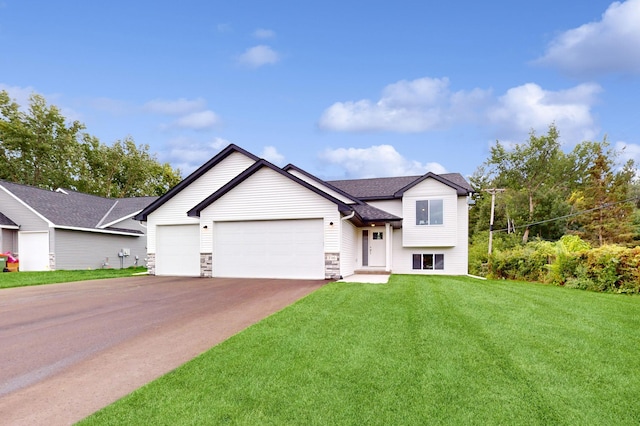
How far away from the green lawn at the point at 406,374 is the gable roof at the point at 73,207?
706 inches

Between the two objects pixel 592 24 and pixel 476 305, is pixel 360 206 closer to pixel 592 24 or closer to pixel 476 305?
pixel 476 305

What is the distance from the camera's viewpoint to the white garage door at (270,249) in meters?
13.3

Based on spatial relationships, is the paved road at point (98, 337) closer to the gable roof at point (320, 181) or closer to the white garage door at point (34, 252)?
the gable roof at point (320, 181)

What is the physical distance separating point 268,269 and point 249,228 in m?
1.86

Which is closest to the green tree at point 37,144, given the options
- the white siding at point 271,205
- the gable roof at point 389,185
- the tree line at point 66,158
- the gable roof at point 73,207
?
the tree line at point 66,158

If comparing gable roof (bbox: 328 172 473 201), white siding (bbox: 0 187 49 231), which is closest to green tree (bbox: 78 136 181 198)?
white siding (bbox: 0 187 49 231)

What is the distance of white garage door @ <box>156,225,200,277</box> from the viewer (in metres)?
15.4

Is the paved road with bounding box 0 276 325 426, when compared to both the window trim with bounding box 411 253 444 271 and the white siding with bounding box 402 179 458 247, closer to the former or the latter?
the white siding with bounding box 402 179 458 247

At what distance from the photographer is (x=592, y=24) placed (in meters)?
14.8

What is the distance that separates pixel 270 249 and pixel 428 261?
8777 mm

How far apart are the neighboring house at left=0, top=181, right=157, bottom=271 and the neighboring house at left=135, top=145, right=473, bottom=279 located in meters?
5.85

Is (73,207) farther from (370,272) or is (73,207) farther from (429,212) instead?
(429,212)

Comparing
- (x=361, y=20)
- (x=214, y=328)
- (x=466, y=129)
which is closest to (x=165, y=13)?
(x=361, y=20)

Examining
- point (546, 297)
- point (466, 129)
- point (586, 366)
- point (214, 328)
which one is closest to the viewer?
point (586, 366)
